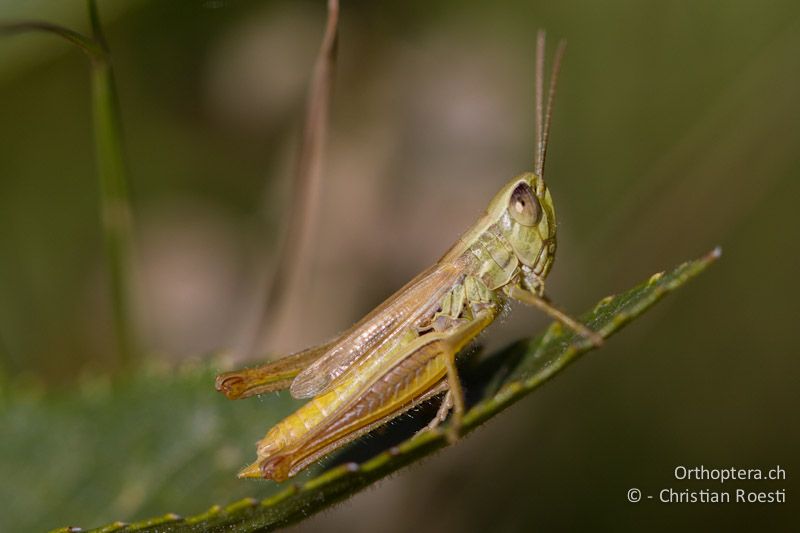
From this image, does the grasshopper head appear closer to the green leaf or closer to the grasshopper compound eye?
the grasshopper compound eye

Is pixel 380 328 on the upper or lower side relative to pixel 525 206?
lower

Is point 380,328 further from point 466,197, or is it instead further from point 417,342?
point 466,197

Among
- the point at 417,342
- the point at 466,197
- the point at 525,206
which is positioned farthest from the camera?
the point at 466,197

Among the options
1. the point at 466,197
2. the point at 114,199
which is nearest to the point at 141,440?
the point at 114,199

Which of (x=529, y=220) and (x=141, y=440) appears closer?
(x=529, y=220)

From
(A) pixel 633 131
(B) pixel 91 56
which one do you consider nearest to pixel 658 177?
(A) pixel 633 131

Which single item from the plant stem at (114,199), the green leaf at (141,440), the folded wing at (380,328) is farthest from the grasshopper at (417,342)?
the plant stem at (114,199)

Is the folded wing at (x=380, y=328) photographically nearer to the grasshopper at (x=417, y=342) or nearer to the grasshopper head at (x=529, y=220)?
the grasshopper at (x=417, y=342)
